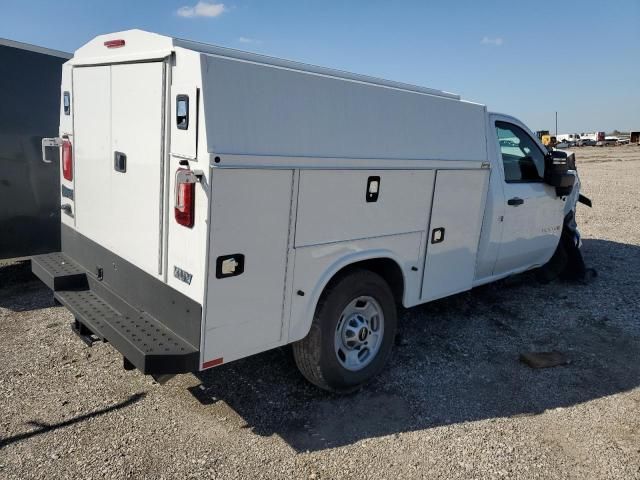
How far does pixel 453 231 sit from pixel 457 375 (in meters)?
1.17

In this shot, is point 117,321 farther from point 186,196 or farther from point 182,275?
point 186,196

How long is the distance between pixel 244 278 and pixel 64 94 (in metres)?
2.34

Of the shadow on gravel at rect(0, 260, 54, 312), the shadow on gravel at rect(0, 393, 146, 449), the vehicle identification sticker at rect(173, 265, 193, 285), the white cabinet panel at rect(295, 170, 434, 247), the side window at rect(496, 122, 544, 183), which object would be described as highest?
the side window at rect(496, 122, 544, 183)

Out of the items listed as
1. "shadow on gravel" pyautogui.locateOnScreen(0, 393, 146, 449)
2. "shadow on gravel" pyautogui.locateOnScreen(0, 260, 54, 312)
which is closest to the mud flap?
"shadow on gravel" pyautogui.locateOnScreen(0, 393, 146, 449)

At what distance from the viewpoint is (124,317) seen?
3.43m

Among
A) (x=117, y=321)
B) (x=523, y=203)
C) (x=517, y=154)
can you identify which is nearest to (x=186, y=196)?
(x=117, y=321)

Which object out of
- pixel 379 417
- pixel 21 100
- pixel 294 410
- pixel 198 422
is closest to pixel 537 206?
pixel 379 417

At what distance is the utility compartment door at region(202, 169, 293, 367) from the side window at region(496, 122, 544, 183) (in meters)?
2.89

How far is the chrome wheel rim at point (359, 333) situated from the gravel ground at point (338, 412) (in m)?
0.27

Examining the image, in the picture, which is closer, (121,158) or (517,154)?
(121,158)

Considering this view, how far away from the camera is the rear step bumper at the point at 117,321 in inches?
114

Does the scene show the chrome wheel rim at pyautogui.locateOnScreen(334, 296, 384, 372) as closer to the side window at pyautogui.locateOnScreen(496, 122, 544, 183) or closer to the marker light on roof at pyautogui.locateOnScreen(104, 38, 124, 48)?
the side window at pyautogui.locateOnScreen(496, 122, 544, 183)

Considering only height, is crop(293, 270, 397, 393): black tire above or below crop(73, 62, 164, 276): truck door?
below

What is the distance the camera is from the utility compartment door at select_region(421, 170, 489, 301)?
13.9ft
